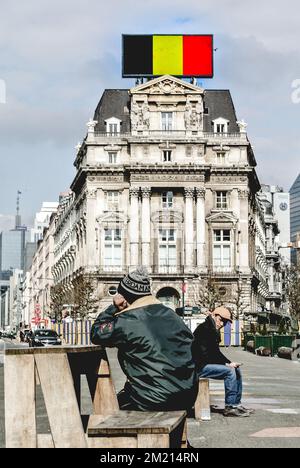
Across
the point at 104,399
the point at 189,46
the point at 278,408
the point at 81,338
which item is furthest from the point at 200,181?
the point at 104,399

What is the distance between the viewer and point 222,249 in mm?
95312

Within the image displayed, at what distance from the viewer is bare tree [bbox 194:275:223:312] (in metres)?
88.2

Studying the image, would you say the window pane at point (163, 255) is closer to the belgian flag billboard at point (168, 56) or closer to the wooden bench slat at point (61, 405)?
the belgian flag billboard at point (168, 56)

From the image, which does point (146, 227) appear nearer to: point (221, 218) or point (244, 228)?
point (221, 218)

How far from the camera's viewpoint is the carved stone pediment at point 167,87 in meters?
93.7

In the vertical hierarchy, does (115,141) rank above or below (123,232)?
above

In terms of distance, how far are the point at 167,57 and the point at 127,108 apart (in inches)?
322

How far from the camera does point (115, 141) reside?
95875 mm

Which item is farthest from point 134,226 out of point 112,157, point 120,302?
point 120,302

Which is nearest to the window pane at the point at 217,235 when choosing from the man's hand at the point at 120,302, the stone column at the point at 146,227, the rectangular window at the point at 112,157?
the stone column at the point at 146,227

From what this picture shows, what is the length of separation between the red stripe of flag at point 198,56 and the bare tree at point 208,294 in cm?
2048

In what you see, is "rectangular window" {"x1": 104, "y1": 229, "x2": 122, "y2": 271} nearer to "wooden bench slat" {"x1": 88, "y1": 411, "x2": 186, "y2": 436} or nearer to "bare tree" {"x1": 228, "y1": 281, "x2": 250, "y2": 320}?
"bare tree" {"x1": 228, "y1": 281, "x2": 250, "y2": 320}
